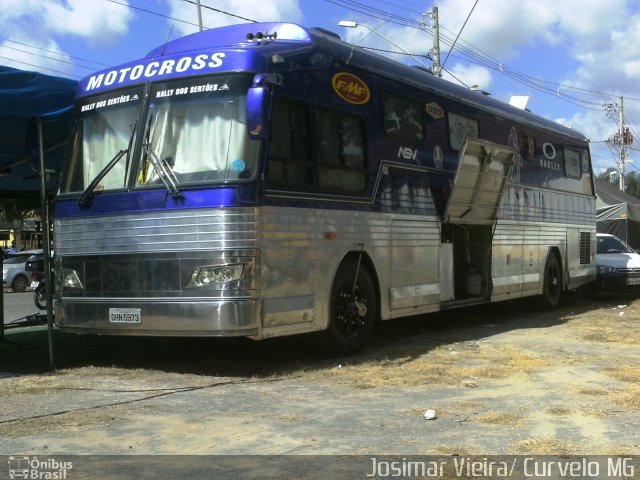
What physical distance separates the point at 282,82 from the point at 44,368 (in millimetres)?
4178

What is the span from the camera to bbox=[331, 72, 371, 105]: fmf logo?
8109 mm

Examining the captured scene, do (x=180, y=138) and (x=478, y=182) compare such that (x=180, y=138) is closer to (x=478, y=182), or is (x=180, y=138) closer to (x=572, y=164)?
(x=478, y=182)

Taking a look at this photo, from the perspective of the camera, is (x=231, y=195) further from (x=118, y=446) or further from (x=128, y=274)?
(x=118, y=446)

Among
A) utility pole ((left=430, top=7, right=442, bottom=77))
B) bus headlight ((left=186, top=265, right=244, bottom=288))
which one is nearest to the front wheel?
utility pole ((left=430, top=7, right=442, bottom=77))

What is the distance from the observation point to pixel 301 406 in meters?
6.09

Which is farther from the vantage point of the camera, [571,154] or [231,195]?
[571,154]

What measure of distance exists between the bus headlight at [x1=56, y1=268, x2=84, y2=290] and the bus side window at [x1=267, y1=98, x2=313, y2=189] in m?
2.46

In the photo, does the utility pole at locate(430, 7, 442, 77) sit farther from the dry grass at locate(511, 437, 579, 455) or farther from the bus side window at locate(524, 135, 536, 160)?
the dry grass at locate(511, 437, 579, 455)

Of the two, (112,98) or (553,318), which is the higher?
(112,98)

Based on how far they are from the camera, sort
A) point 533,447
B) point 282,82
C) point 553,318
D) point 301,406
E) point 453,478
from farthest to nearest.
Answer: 1. point 553,318
2. point 282,82
3. point 301,406
4. point 533,447
5. point 453,478

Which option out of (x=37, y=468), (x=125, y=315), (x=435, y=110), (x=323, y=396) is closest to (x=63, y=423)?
(x=37, y=468)

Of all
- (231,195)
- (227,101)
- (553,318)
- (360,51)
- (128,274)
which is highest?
(360,51)

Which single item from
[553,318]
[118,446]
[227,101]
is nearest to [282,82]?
[227,101]

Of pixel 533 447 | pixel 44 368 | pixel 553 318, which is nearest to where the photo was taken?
pixel 533 447
